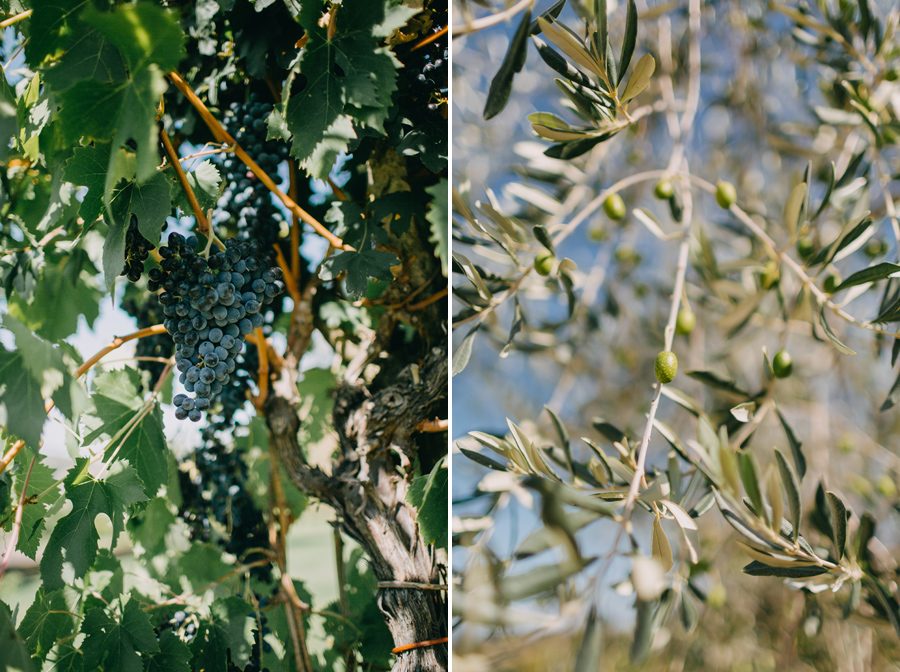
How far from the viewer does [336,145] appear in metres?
0.50

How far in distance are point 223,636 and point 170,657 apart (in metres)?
0.06

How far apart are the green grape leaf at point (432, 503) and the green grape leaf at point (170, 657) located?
0.32 meters

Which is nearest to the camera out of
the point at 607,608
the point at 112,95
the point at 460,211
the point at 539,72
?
the point at 112,95

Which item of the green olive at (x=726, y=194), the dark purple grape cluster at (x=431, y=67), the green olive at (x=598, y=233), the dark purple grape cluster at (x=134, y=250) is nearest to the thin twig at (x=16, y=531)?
the dark purple grape cluster at (x=134, y=250)

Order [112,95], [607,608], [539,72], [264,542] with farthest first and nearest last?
[539,72] → [607,608] → [264,542] → [112,95]

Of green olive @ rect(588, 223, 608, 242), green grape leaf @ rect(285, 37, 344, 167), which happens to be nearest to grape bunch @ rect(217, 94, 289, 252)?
green grape leaf @ rect(285, 37, 344, 167)

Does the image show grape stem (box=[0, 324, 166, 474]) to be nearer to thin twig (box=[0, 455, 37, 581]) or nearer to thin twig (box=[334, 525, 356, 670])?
thin twig (box=[0, 455, 37, 581])

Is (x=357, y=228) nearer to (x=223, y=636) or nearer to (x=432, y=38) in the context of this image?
(x=432, y=38)

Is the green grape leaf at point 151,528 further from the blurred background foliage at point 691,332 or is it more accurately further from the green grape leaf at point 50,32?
the green grape leaf at point 50,32

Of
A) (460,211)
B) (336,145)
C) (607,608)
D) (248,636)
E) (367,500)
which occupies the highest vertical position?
(336,145)

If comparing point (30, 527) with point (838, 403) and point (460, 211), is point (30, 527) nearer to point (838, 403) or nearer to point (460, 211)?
point (460, 211)

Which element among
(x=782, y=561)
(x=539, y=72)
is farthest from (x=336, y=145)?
(x=539, y=72)

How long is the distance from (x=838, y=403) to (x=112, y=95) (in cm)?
141

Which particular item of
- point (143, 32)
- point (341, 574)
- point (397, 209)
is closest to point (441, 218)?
point (397, 209)
